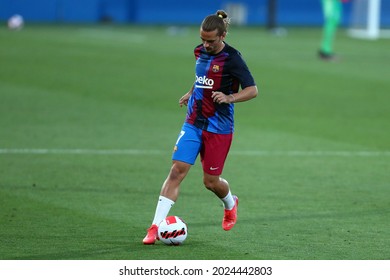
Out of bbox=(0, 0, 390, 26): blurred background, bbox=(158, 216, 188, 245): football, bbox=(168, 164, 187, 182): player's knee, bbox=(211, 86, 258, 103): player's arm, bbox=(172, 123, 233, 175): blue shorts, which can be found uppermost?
bbox=(211, 86, 258, 103): player's arm

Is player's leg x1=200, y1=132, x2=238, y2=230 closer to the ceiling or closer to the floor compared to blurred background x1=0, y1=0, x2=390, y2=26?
closer to the ceiling

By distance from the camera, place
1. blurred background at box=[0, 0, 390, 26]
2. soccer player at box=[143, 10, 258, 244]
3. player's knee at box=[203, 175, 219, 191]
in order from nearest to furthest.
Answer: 1. soccer player at box=[143, 10, 258, 244]
2. player's knee at box=[203, 175, 219, 191]
3. blurred background at box=[0, 0, 390, 26]

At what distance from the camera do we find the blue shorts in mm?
8727

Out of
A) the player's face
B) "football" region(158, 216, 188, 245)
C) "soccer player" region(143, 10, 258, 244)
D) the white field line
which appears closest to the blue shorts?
"soccer player" region(143, 10, 258, 244)

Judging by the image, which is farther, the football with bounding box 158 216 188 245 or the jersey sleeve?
the jersey sleeve

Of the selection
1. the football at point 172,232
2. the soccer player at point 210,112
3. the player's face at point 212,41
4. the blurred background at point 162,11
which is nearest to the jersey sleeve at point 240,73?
the soccer player at point 210,112

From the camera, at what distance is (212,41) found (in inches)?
338

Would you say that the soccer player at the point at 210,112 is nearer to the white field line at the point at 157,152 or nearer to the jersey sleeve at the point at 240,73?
the jersey sleeve at the point at 240,73

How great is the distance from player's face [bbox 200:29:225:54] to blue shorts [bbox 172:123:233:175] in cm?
67

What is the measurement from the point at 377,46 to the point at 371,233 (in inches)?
1019

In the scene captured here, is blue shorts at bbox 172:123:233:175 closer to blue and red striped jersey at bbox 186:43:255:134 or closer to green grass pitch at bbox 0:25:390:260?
blue and red striped jersey at bbox 186:43:255:134

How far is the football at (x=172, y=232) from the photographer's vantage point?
848cm

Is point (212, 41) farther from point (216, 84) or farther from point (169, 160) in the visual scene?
point (169, 160)

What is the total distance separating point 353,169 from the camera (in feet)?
42.1
